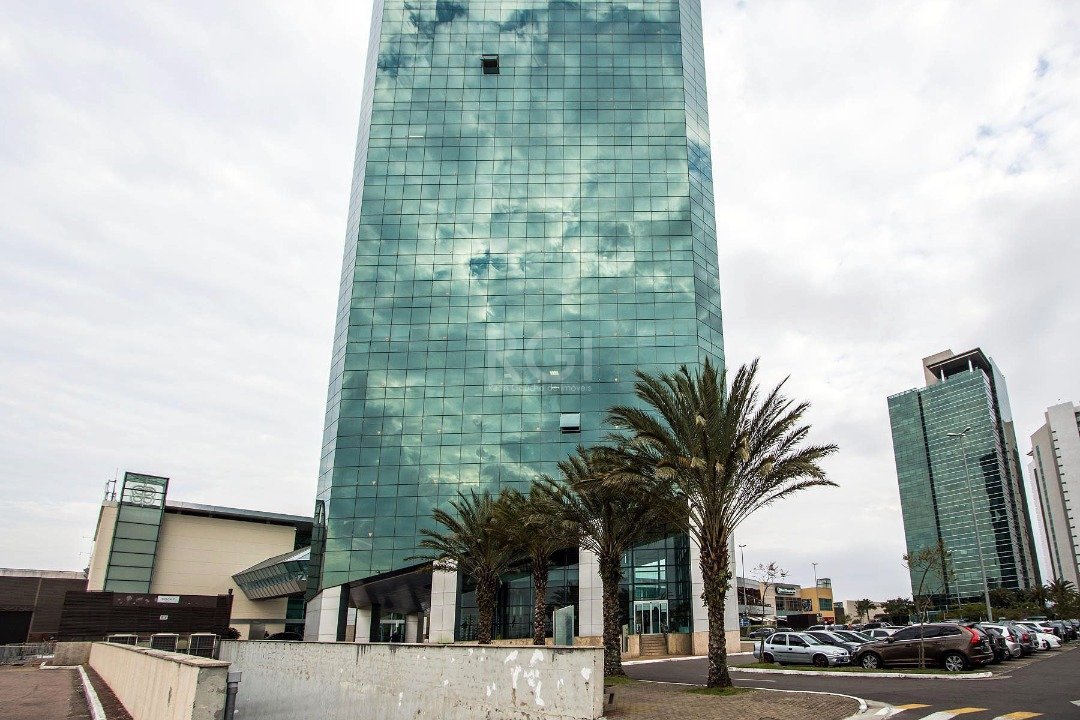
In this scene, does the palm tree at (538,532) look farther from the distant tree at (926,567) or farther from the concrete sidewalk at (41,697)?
the concrete sidewalk at (41,697)

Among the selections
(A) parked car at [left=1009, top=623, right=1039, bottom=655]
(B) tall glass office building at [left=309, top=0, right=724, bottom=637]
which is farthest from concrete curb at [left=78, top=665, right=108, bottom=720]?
(A) parked car at [left=1009, top=623, right=1039, bottom=655]

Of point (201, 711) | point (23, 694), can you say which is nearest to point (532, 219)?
point (23, 694)

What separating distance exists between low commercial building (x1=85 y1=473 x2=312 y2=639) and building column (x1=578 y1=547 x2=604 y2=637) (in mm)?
38457

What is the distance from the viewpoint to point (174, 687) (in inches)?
500

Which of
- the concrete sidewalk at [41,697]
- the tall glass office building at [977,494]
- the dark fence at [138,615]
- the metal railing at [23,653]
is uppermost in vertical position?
the tall glass office building at [977,494]

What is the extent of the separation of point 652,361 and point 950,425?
16975 cm

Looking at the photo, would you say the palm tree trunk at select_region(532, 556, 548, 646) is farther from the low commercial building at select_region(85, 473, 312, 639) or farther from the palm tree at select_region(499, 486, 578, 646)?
the low commercial building at select_region(85, 473, 312, 639)

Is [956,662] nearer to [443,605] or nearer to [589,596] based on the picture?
[589,596]

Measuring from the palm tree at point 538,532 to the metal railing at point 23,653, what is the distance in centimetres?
4094

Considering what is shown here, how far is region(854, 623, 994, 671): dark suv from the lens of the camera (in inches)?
972

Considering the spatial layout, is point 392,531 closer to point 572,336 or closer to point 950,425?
point 572,336

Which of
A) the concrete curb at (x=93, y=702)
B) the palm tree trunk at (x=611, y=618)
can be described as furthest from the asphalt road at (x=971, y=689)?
the concrete curb at (x=93, y=702)

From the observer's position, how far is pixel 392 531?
5750cm

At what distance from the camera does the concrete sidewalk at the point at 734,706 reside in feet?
53.6
